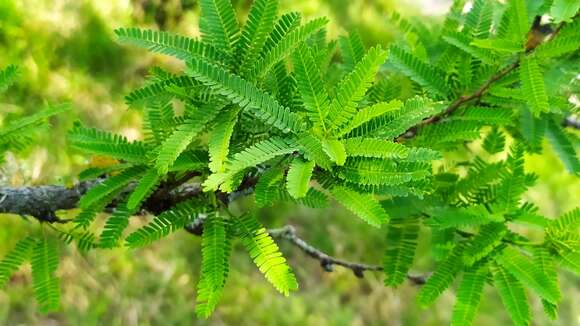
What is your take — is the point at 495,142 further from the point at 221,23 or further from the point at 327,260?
the point at 221,23

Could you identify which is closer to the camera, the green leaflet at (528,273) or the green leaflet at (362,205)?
the green leaflet at (362,205)

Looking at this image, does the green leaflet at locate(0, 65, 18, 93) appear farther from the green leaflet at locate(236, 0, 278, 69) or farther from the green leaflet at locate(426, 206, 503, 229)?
the green leaflet at locate(426, 206, 503, 229)

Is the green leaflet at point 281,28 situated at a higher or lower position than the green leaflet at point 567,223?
higher

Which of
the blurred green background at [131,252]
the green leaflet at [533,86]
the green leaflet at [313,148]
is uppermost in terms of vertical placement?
the green leaflet at [533,86]

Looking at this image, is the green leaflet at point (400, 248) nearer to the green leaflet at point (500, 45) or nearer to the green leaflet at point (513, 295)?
the green leaflet at point (513, 295)

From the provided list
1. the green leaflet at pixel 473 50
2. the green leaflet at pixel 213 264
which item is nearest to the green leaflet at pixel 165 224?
the green leaflet at pixel 213 264

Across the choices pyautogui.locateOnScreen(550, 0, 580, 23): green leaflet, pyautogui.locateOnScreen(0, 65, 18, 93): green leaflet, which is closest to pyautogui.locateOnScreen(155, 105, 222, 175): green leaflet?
pyautogui.locateOnScreen(0, 65, 18, 93): green leaflet

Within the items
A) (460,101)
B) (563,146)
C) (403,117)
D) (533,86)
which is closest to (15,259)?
(403,117)
